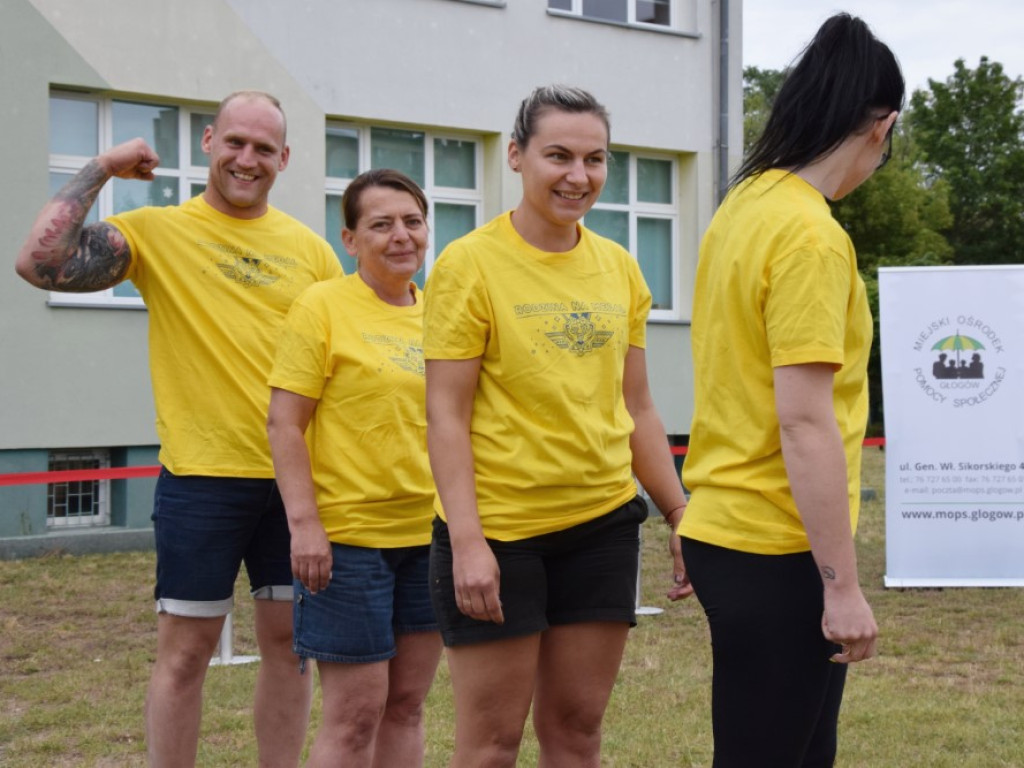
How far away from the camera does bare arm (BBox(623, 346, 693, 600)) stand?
11.3 feet

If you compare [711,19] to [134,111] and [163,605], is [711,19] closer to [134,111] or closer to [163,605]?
[134,111]

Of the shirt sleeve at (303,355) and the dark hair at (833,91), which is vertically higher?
the dark hair at (833,91)

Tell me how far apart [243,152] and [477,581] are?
5.39ft

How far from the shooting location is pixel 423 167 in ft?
45.4

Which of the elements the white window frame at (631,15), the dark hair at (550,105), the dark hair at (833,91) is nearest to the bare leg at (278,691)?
the dark hair at (550,105)

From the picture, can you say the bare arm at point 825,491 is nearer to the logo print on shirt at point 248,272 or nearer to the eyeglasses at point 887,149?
the eyeglasses at point 887,149

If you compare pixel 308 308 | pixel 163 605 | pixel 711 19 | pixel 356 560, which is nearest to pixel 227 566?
pixel 163 605

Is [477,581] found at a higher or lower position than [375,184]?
lower

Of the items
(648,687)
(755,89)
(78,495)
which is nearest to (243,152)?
(648,687)

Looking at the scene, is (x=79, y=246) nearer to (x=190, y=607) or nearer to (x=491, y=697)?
(x=190, y=607)

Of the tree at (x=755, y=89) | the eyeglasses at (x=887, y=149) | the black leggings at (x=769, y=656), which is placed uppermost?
Answer: the tree at (x=755, y=89)

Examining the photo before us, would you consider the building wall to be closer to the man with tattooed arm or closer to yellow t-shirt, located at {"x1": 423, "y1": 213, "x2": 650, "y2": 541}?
the man with tattooed arm

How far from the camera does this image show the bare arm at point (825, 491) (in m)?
2.39

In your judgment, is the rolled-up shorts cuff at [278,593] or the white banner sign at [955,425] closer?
the rolled-up shorts cuff at [278,593]
